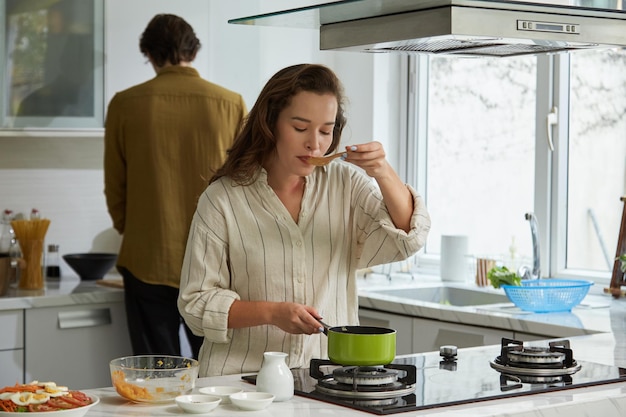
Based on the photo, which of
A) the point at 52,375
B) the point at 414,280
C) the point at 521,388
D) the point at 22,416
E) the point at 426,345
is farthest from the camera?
the point at 414,280

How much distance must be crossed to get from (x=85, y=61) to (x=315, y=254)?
73.1 inches

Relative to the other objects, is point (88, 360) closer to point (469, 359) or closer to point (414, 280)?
point (414, 280)

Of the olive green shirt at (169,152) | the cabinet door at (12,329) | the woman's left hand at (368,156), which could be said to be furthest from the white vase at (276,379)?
the cabinet door at (12,329)

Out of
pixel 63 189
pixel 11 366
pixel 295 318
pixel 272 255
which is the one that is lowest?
pixel 11 366

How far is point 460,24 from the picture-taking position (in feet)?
6.42

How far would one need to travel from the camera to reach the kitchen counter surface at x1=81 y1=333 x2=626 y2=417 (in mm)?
1798

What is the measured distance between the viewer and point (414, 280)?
4277 mm

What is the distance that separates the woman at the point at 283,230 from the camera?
7.75 ft

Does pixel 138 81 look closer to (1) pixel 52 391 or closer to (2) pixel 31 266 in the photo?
(2) pixel 31 266

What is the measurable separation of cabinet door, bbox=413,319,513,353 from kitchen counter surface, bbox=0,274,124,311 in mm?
1178

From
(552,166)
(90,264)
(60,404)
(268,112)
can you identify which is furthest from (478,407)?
(90,264)

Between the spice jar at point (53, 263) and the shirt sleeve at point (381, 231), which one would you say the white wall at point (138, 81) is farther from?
the shirt sleeve at point (381, 231)

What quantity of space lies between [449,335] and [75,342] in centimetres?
140

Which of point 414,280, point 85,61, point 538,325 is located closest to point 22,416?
point 538,325
